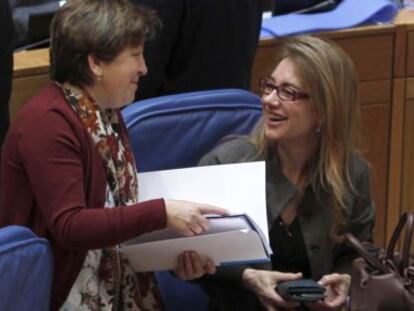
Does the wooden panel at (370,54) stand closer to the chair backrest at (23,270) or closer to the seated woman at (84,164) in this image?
the seated woman at (84,164)

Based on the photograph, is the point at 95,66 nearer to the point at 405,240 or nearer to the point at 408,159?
the point at 405,240

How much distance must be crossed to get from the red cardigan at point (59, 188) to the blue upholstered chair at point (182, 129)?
40 cm

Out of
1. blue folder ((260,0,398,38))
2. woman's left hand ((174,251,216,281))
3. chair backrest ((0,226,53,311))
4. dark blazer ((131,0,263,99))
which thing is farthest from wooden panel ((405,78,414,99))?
chair backrest ((0,226,53,311))

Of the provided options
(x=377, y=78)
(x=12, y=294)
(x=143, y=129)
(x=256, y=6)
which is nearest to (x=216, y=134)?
(x=143, y=129)

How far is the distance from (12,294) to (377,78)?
1.95 metres

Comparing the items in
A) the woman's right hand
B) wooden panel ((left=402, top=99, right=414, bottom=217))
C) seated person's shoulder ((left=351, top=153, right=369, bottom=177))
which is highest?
the woman's right hand

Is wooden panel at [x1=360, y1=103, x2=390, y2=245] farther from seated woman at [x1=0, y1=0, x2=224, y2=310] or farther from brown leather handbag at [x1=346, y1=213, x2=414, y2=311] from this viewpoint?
seated woman at [x1=0, y1=0, x2=224, y2=310]

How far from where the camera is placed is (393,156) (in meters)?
3.07

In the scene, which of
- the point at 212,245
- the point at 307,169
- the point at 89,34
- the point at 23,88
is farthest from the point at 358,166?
the point at 23,88

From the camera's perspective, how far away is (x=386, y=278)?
5.00 feet

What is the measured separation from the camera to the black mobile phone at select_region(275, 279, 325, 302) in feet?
5.30

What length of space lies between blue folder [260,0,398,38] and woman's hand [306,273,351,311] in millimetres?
1251

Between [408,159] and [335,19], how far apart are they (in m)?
0.57

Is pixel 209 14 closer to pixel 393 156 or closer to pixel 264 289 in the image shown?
pixel 264 289
